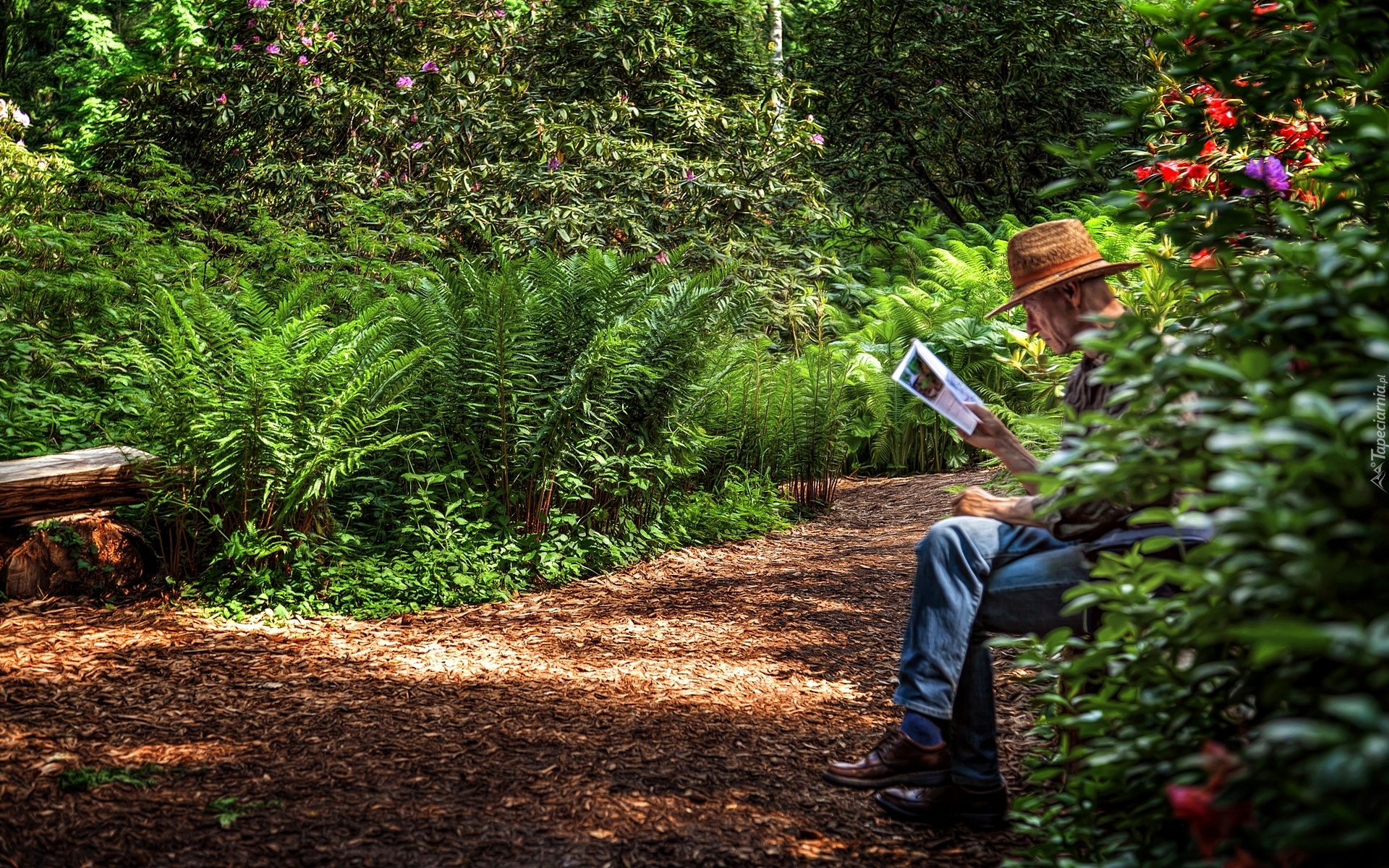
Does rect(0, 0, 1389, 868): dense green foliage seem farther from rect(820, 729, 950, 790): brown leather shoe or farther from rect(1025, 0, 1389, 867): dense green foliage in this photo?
rect(820, 729, 950, 790): brown leather shoe

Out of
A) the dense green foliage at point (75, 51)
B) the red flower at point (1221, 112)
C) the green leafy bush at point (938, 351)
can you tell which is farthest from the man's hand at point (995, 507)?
the dense green foliage at point (75, 51)

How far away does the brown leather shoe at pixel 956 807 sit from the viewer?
2.43 metres

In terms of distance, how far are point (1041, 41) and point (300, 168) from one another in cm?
803

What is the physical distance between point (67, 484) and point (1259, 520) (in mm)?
3945

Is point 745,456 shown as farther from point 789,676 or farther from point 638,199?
point 789,676

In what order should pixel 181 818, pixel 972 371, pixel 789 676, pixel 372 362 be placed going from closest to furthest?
pixel 181 818 < pixel 789 676 < pixel 372 362 < pixel 972 371

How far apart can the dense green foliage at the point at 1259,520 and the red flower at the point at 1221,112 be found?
2.04 ft

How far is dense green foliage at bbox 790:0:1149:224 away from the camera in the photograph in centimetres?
1120

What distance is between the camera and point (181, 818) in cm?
230

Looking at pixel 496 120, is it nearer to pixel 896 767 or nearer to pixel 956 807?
pixel 896 767

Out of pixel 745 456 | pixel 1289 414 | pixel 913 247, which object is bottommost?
pixel 745 456

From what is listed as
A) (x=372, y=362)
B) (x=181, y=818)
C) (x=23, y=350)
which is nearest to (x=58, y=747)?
(x=181, y=818)

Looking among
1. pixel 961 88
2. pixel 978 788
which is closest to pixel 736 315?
pixel 978 788

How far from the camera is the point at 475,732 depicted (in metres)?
2.90
